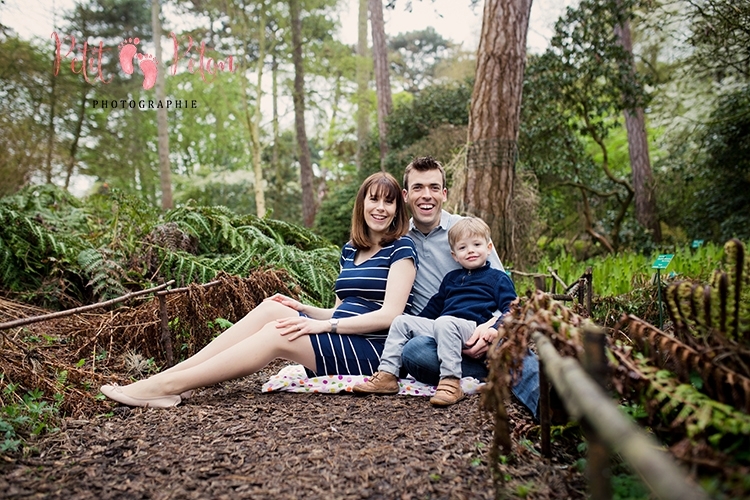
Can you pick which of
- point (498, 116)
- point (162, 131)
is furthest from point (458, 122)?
point (162, 131)

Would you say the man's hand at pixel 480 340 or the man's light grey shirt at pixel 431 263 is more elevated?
the man's light grey shirt at pixel 431 263

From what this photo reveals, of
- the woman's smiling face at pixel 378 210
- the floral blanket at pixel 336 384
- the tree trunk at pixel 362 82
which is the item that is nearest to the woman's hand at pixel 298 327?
the floral blanket at pixel 336 384

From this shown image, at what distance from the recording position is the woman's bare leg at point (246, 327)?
2.86 meters

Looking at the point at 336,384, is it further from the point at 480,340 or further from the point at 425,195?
the point at 425,195

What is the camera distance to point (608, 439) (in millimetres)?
922

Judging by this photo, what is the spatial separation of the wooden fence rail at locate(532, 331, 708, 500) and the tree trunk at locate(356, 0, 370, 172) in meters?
15.0

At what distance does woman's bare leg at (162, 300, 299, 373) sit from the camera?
9.39 ft

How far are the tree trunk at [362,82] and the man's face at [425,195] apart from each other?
12.8 meters

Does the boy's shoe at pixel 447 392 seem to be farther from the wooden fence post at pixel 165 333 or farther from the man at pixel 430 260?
the wooden fence post at pixel 165 333

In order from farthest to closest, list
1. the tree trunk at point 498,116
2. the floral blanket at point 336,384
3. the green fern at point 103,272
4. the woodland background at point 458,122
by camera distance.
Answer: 1. the woodland background at point 458,122
2. the tree trunk at point 498,116
3. the green fern at point 103,272
4. the floral blanket at point 336,384

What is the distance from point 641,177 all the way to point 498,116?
265 inches

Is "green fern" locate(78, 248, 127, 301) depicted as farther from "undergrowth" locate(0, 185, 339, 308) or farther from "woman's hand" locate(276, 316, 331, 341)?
"woman's hand" locate(276, 316, 331, 341)

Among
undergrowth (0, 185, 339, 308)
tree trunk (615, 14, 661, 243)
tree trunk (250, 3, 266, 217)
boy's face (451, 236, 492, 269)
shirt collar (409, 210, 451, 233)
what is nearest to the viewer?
boy's face (451, 236, 492, 269)

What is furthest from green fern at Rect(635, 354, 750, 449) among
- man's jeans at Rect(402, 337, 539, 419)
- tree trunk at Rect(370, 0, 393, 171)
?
tree trunk at Rect(370, 0, 393, 171)
